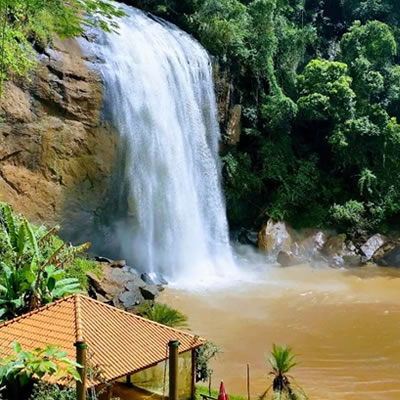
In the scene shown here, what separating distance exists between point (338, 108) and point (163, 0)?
29.6 ft

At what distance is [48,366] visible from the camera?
3.49 m

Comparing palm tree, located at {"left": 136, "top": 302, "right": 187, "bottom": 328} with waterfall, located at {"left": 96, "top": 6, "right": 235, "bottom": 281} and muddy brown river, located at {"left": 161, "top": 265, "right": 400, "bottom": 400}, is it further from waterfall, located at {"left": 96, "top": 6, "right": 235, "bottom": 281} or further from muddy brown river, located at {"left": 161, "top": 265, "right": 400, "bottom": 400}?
waterfall, located at {"left": 96, "top": 6, "right": 235, "bottom": 281}

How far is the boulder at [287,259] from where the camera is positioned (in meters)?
19.5

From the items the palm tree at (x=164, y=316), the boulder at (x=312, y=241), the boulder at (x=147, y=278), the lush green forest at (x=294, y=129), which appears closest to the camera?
the palm tree at (x=164, y=316)

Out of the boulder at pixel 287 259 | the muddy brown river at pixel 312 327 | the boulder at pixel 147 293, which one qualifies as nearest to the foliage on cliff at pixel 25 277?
the boulder at pixel 147 293

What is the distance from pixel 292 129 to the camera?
24406mm

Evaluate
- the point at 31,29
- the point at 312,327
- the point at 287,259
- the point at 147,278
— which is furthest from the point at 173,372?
the point at 287,259

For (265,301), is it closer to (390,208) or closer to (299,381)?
(299,381)

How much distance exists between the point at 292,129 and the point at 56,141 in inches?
507

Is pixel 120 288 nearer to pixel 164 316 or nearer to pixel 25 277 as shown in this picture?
pixel 164 316

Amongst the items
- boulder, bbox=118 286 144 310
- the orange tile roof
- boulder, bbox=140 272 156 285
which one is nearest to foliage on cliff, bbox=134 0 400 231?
boulder, bbox=140 272 156 285

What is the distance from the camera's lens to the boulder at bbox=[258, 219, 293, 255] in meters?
20.2

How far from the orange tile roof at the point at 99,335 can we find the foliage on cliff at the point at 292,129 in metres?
13.8

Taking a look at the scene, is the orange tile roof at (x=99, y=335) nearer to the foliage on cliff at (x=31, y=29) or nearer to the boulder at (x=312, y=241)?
the foliage on cliff at (x=31, y=29)
